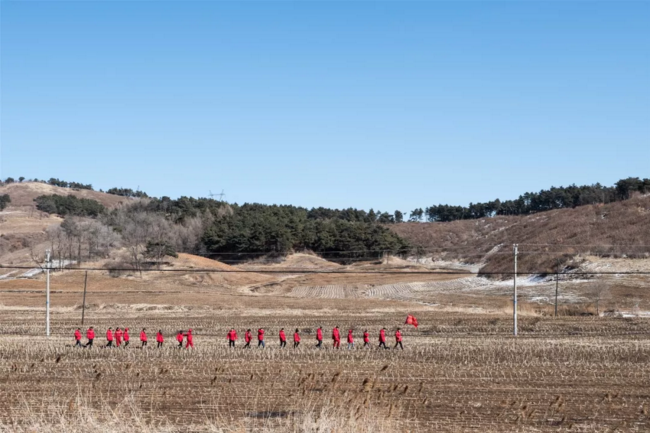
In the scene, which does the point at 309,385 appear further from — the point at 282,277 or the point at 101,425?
the point at 282,277

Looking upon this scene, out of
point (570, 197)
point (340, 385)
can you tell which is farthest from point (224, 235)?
point (570, 197)

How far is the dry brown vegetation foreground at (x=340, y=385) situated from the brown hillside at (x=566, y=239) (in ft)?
125

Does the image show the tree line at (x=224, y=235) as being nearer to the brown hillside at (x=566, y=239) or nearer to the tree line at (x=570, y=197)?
the brown hillside at (x=566, y=239)

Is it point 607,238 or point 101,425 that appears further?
point 607,238

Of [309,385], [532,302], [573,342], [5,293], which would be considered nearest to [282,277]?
[5,293]

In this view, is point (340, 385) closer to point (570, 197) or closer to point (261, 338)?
point (261, 338)

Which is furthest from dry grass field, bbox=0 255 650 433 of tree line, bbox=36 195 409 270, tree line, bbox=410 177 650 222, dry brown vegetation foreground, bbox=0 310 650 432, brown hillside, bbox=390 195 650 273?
tree line, bbox=410 177 650 222

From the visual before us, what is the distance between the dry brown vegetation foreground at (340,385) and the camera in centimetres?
1642

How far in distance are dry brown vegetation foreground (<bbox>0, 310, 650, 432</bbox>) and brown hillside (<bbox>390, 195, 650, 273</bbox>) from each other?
38.2 meters

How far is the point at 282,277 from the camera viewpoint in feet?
306

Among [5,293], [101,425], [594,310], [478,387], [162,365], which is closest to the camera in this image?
[101,425]

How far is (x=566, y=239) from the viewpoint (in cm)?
8744

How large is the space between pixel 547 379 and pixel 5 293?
57.4 metres

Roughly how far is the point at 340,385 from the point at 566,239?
237ft
